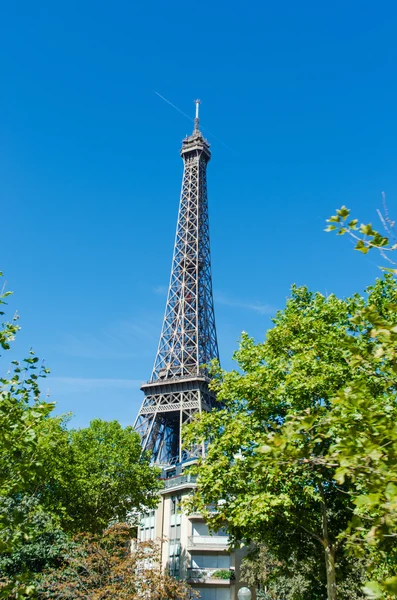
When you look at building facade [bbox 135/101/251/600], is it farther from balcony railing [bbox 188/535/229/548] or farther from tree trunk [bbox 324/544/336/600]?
tree trunk [bbox 324/544/336/600]

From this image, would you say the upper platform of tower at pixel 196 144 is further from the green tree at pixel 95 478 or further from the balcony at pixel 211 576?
the balcony at pixel 211 576

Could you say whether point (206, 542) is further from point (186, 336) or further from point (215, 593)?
point (186, 336)

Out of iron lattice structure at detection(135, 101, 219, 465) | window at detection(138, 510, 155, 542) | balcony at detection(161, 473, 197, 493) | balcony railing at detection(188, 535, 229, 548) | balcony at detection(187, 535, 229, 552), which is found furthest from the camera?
iron lattice structure at detection(135, 101, 219, 465)

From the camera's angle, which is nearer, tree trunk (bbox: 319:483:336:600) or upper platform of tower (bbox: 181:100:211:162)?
tree trunk (bbox: 319:483:336:600)

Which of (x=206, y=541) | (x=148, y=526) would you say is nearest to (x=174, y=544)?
(x=206, y=541)

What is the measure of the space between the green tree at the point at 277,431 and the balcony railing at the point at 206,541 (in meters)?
15.9

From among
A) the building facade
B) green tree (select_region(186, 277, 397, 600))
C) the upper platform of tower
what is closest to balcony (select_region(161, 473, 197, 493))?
the building facade

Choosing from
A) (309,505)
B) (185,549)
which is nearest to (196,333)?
(185,549)

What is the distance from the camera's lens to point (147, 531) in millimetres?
43562

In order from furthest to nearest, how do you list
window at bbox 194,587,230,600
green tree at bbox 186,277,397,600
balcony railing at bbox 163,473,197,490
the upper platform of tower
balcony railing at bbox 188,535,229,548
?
the upper platform of tower
balcony railing at bbox 163,473,197,490
balcony railing at bbox 188,535,229,548
window at bbox 194,587,230,600
green tree at bbox 186,277,397,600

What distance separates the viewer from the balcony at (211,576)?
35531 millimetres

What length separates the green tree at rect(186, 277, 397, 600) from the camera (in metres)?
18.6

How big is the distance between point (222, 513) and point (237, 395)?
4.54 metres

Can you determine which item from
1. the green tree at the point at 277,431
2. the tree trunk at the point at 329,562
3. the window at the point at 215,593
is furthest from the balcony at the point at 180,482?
the tree trunk at the point at 329,562
